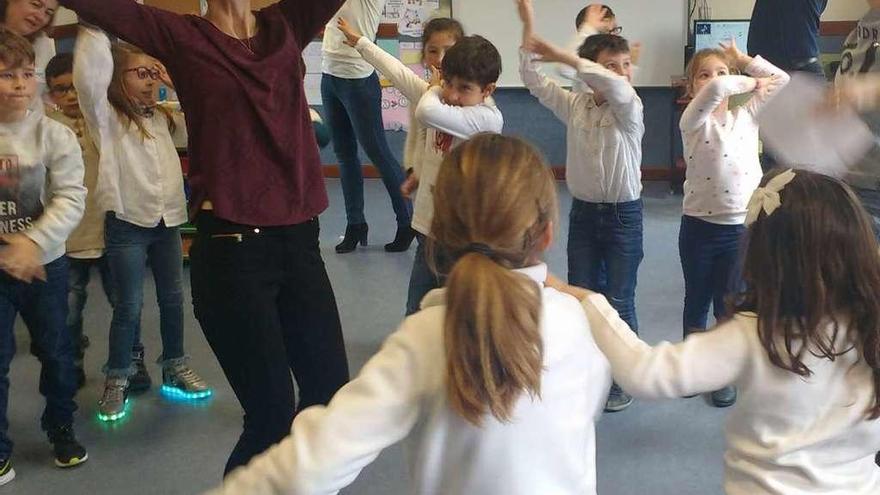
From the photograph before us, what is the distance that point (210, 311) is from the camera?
1.73 m

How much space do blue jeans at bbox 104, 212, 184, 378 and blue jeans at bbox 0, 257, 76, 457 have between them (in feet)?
0.91

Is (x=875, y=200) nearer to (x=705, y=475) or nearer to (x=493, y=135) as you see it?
(x=705, y=475)

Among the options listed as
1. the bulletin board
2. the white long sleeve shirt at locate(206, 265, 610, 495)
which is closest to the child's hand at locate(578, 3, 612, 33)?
the white long sleeve shirt at locate(206, 265, 610, 495)

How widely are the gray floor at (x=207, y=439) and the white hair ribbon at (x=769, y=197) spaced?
3.46ft

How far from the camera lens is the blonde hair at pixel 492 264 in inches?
42.4

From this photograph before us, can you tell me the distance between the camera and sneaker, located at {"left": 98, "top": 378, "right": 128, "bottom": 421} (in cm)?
266

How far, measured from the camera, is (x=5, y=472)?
232 cm

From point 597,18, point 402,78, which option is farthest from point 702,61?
point 402,78

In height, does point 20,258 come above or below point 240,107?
below

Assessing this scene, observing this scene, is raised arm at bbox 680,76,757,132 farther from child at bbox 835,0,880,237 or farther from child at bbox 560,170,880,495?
child at bbox 560,170,880,495

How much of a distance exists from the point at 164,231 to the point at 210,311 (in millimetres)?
1049

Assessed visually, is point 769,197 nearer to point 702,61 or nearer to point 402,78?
point 702,61

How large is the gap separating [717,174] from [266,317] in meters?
1.49

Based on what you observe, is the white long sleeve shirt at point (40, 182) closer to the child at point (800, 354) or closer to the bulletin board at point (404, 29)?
the child at point (800, 354)
